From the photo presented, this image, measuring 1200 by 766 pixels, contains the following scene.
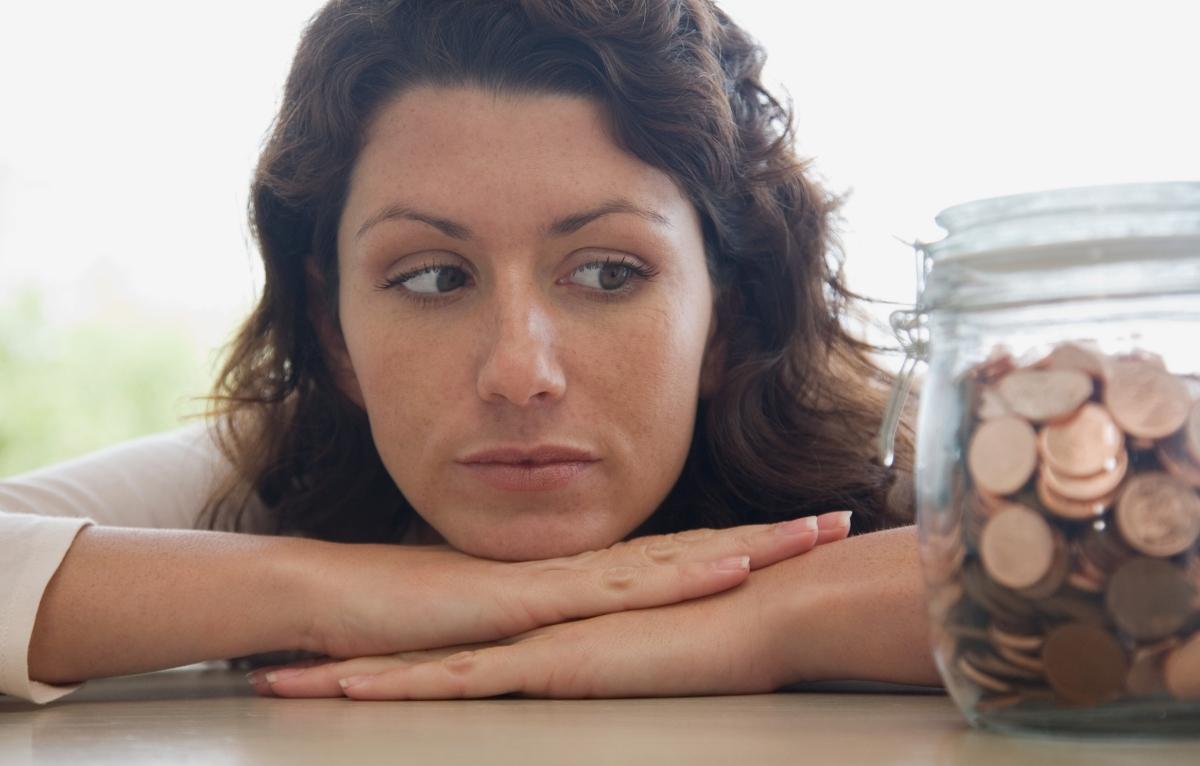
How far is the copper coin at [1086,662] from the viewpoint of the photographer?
62 cm

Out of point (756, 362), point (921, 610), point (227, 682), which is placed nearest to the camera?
point (921, 610)

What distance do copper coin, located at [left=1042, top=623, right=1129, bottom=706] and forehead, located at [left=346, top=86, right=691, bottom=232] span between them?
72 centimetres

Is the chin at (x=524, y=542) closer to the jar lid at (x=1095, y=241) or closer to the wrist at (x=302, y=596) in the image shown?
the wrist at (x=302, y=596)

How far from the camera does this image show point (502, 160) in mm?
1238

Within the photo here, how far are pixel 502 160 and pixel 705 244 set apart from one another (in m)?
0.28

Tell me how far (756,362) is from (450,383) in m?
0.41

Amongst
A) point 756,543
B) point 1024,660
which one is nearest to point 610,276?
point 756,543

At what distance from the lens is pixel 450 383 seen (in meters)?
1.25

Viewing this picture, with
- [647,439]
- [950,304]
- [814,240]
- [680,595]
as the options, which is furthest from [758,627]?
[814,240]

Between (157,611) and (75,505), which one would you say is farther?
(75,505)

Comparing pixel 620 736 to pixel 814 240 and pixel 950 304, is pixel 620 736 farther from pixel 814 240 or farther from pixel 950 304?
pixel 814 240

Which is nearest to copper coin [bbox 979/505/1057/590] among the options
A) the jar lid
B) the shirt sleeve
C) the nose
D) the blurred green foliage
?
the jar lid

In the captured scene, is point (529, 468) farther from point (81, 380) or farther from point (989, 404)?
point (81, 380)

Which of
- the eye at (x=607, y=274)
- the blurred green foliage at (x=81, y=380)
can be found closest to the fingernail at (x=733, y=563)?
the eye at (x=607, y=274)
